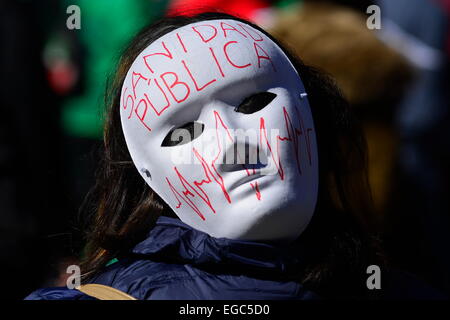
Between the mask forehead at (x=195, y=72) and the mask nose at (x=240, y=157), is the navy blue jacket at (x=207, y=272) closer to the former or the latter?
the mask nose at (x=240, y=157)

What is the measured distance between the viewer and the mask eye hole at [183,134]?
6.28 feet

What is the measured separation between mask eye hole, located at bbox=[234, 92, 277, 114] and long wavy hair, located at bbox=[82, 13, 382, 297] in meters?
0.20

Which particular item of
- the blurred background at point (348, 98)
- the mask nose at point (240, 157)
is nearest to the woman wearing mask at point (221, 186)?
the mask nose at point (240, 157)

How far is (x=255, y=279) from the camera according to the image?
6.09 feet

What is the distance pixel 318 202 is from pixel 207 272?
0.37 metres

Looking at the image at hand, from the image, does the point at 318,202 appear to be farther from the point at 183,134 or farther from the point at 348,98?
the point at 348,98

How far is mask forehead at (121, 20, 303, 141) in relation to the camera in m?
1.90

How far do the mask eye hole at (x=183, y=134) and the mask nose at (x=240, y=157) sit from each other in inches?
3.7

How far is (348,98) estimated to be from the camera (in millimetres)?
3324

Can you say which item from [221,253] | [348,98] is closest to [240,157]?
[221,253]

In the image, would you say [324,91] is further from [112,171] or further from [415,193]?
[415,193]
